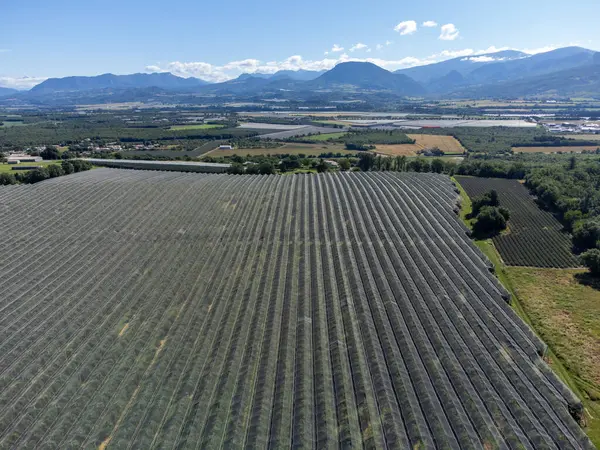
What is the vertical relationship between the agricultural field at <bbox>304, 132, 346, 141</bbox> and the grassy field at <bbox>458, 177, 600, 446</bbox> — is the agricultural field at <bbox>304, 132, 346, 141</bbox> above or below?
below

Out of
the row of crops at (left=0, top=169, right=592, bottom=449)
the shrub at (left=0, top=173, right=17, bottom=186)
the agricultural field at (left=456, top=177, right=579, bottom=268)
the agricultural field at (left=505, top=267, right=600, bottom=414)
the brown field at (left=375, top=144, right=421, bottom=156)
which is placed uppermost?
the row of crops at (left=0, top=169, right=592, bottom=449)

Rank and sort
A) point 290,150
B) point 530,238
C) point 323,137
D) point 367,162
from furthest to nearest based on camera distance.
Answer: point 323,137 < point 290,150 < point 367,162 < point 530,238

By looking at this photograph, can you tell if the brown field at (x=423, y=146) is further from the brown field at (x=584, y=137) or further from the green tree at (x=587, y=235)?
the green tree at (x=587, y=235)

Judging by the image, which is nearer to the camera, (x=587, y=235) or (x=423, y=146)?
(x=587, y=235)

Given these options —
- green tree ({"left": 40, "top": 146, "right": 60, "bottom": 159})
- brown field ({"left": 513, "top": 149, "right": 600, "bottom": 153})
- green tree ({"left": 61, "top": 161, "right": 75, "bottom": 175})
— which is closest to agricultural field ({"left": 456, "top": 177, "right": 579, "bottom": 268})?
brown field ({"left": 513, "top": 149, "right": 600, "bottom": 153})

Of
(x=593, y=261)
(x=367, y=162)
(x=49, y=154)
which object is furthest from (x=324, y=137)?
(x=593, y=261)

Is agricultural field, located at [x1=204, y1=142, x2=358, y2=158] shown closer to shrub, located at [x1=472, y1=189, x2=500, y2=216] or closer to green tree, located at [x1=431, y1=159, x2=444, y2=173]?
green tree, located at [x1=431, y1=159, x2=444, y2=173]

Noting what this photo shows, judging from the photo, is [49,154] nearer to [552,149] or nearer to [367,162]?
[367,162]

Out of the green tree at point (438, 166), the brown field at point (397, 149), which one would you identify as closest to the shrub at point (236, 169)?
the green tree at point (438, 166)
